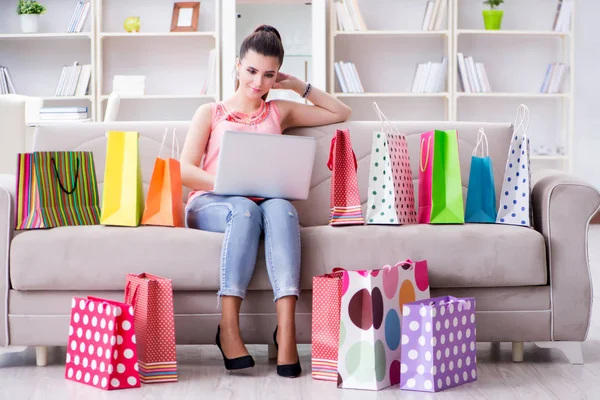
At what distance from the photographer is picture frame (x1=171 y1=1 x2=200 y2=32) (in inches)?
230

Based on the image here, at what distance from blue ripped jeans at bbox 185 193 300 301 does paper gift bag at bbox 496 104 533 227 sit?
2.19ft

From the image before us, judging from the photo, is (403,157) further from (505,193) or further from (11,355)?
(11,355)

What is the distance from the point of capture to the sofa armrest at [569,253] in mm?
2381

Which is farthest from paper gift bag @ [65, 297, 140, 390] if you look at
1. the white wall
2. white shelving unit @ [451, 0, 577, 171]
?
the white wall

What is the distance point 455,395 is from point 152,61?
14.6 feet

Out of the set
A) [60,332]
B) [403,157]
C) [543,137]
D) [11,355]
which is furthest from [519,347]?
[543,137]

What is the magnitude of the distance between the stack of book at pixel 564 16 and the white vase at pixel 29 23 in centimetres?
358

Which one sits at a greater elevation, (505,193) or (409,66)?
(409,66)

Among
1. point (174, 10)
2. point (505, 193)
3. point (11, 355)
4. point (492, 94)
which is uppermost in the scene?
point (174, 10)

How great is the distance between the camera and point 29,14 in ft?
19.0

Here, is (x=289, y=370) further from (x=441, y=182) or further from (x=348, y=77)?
(x=348, y=77)

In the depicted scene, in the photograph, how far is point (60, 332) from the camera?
2359mm

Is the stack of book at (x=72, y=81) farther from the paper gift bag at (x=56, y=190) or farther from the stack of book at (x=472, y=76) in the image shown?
the paper gift bag at (x=56, y=190)

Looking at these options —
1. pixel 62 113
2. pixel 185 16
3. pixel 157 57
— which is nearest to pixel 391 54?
pixel 185 16
